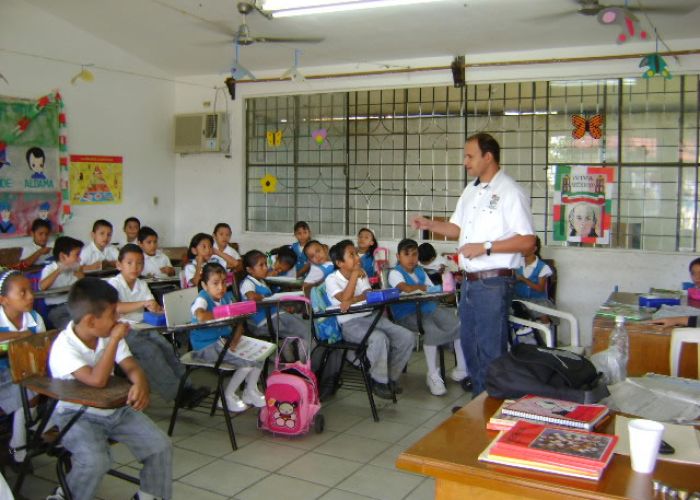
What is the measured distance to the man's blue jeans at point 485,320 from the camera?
11.5ft

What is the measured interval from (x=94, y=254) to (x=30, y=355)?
360cm

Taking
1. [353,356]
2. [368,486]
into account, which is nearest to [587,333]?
[353,356]

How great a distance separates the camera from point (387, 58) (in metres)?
7.23

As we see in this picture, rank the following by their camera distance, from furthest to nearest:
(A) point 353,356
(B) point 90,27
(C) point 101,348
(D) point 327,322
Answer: (B) point 90,27 → (A) point 353,356 → (D) point 327,322 → (C) point 101,348

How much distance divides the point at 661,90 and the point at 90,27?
221 inches

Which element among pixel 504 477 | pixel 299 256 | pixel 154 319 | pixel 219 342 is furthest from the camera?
pixel 299 256

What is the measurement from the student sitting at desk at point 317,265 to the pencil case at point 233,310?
1640 mm

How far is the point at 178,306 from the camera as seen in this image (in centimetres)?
409

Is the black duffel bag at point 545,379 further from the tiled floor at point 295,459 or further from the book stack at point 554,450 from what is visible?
the tiled floor at point 295,459

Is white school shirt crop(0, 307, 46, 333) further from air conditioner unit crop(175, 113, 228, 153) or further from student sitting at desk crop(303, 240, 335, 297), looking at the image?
air conditioner unit crop(175, 113, 228, 153)

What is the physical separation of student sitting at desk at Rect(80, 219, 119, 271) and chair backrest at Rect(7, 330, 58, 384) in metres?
3.39

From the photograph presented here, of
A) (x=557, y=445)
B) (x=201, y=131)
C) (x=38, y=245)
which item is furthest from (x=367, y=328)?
(x=201, y=131)

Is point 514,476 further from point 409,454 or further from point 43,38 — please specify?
point 43,38

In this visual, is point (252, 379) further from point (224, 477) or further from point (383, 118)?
point (383, 118)
